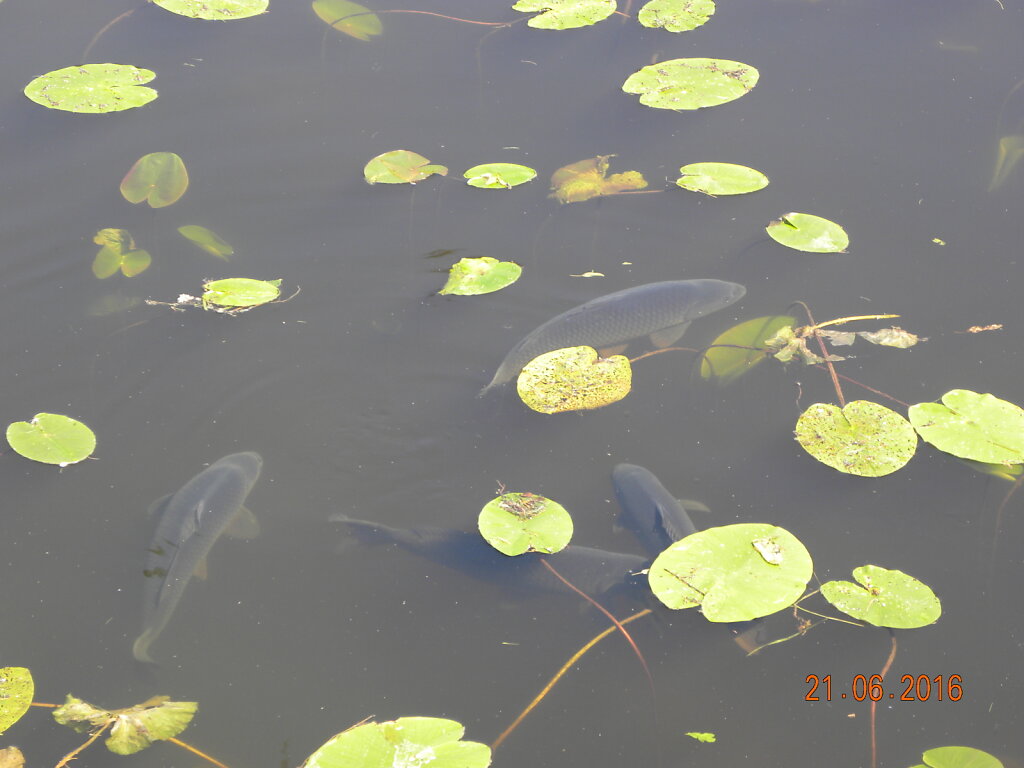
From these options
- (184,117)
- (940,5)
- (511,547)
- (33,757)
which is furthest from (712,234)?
(33,757)

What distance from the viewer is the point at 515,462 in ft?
10.3

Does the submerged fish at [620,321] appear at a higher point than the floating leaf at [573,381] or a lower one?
higher

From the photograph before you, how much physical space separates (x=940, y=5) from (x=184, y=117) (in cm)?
452

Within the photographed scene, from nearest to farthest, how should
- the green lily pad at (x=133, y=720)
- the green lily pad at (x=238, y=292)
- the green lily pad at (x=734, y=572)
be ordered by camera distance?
the green lily pad at (x=133, y=720) → the green lily pad at (x=734, y=572) → the green lily pad at (x=238, y=292)

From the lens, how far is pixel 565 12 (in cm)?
504

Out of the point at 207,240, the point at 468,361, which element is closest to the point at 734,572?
the point at 468,361

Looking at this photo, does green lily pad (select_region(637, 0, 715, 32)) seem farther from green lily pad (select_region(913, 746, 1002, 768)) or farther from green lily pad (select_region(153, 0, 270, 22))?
green lily pad (select_region(913, 746, 1002, 768))

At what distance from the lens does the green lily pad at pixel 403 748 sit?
87.4 inches

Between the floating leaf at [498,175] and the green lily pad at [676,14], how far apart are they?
157 centimetres

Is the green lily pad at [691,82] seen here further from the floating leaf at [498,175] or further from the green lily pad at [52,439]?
the green lily pad at [52,439]

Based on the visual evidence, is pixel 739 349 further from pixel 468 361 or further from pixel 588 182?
pixel 588 182

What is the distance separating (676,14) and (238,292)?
125 inches

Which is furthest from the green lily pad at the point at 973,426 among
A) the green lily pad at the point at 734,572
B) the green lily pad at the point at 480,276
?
the green lily pad at the point at 480,276

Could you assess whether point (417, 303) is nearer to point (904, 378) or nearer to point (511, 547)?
point (511, 547)
